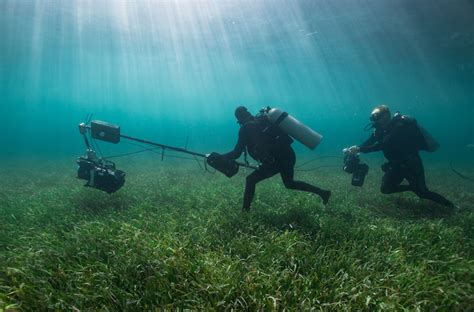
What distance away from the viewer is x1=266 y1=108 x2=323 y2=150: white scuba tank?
251 inches

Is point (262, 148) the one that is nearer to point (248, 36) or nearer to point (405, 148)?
point (405, 148)

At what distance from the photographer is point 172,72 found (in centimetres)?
4859

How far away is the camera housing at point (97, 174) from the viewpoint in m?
7.16

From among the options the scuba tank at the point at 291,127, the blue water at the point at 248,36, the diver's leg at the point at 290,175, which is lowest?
the diver's leg at the point at 290,175

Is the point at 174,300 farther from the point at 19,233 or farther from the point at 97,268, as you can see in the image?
the point at 19,233

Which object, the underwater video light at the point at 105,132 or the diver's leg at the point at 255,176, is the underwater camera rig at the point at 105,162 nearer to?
the underwater video light at the point at 105,132

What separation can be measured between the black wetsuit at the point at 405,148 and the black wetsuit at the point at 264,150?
2561 millimetres

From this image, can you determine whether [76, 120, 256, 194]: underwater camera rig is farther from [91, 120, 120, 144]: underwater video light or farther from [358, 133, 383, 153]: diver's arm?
[358, 133, 383, 153]: diver's arm

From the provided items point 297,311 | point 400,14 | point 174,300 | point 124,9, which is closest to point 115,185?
point 174,300

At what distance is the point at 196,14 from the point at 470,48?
84.8 ft

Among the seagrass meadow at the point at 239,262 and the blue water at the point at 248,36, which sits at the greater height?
the blue water at the point at 248,36

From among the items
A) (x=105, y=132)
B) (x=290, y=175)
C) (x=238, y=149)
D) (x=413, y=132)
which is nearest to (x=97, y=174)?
(x=105, y=132)

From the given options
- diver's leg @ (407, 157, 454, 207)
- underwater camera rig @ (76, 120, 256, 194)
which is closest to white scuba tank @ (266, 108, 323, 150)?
underwater camera rig @ (76, 120, 256, 194)

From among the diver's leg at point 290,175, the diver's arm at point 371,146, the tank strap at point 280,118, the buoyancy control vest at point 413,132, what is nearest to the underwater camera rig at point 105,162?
the diver's leg at point 290,175
